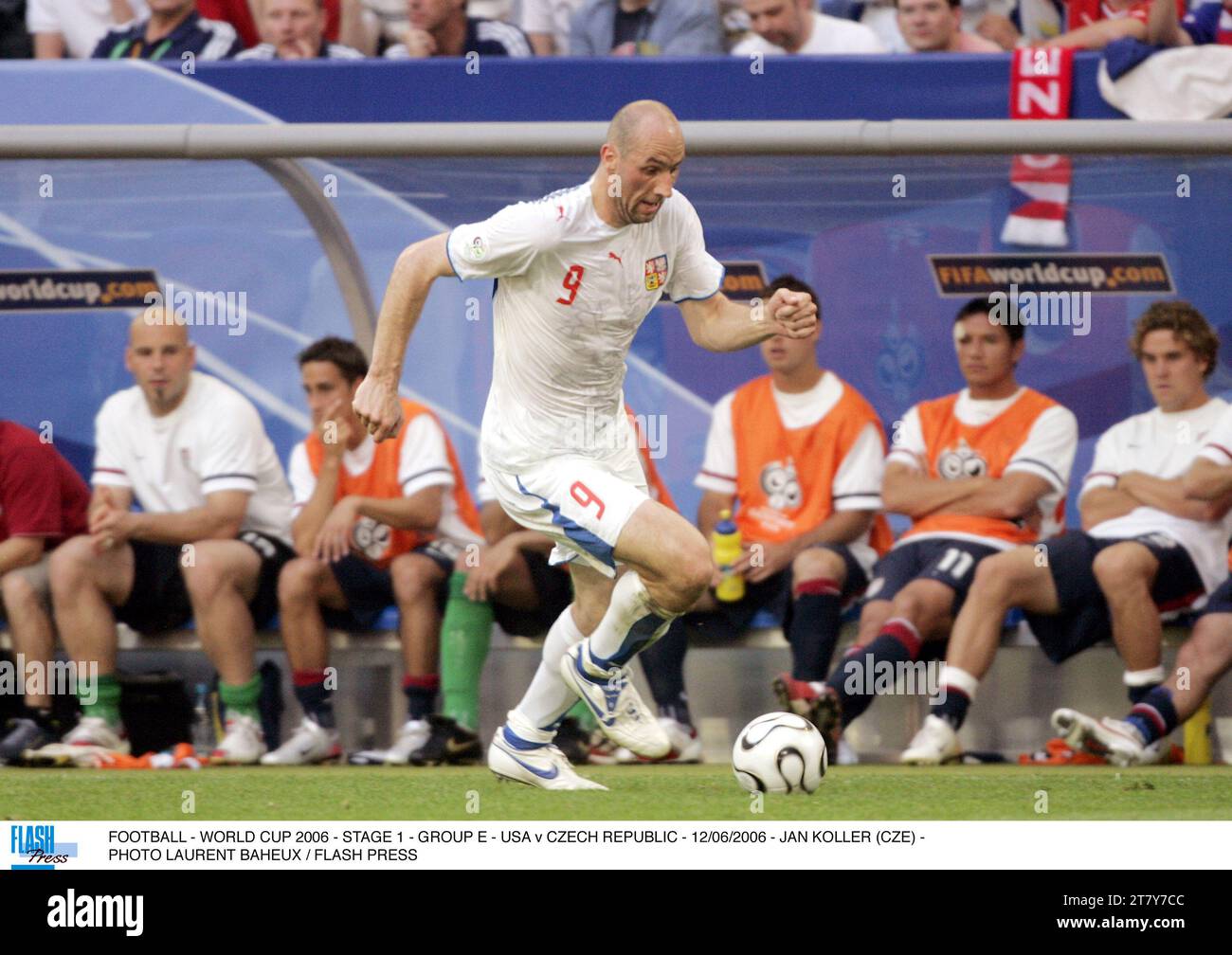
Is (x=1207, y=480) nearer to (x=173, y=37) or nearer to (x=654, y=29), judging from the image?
(x=654, y=29)

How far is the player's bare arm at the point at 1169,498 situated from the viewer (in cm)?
700

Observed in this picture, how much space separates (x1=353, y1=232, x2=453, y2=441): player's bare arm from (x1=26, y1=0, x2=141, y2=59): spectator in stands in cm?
359

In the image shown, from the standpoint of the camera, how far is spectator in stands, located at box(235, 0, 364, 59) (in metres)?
8.01

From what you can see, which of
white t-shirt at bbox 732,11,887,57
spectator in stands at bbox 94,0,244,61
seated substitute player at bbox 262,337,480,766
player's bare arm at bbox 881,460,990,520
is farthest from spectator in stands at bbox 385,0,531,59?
player's bare arm at bbox 881,460,990,520

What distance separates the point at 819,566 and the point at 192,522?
2229 mm

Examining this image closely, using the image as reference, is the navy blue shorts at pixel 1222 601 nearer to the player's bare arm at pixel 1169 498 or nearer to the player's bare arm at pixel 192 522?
the player's bare arm at pixel 1169 498

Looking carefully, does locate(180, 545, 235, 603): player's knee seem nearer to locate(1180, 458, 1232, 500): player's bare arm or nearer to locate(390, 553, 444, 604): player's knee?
locate(390, 553, 444, 604): player's knee

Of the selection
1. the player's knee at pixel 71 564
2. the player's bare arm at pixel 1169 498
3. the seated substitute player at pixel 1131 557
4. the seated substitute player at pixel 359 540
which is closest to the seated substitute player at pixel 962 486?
the seated substitute player at pixel 1131 557

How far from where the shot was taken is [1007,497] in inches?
282

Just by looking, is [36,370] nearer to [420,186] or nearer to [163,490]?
[163,490]

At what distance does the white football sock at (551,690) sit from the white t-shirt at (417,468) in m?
1.77

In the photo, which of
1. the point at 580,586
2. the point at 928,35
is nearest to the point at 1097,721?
the point at 580,586

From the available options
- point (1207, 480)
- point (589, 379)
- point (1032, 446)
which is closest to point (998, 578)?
point (1032, 446)
